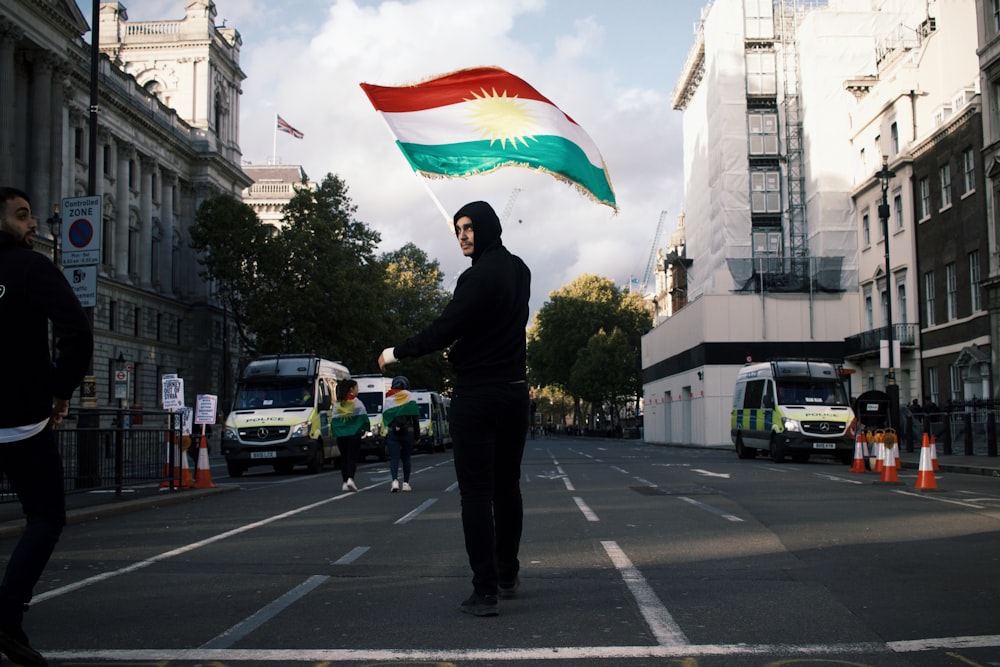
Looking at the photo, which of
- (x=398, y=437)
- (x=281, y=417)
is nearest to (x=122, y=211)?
(x=281, y=417)

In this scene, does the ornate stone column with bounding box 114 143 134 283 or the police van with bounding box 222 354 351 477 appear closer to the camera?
the police van with bounding box 222 354 351 477

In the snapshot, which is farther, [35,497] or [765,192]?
[765,192]

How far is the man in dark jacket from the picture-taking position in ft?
15.0

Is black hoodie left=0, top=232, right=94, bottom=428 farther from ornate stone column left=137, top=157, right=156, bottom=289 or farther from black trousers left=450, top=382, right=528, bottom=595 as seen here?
ornate stone column left=137, top=157, right=156, bottom=289

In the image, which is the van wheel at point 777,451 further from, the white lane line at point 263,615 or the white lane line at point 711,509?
the white lane line at point 263,615

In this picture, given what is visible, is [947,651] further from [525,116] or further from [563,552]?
[525,116]

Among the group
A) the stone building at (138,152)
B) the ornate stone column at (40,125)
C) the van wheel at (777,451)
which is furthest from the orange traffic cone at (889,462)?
the ornate stone column at (40,125)

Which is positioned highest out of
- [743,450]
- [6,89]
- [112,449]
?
[6,89]

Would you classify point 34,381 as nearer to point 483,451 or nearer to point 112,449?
point 483,451

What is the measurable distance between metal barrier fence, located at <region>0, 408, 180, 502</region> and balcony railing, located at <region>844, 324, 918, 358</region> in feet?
102

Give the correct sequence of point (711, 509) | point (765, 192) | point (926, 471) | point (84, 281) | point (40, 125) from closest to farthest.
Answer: point (711, 509) < point (84, 281) < point (926, 471) < point (40, 125) < point (765, 192)

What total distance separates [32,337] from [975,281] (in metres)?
36.6

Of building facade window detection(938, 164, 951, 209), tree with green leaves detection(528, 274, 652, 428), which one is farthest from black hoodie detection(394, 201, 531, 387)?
tree with green leaves detection(528, 274, 652, 428)

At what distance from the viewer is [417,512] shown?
12.4 metres
